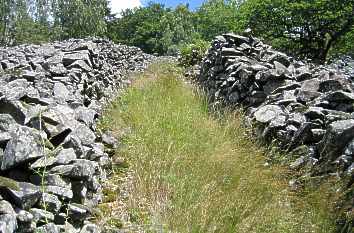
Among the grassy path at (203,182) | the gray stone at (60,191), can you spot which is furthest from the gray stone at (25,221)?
the grassy path at (203,182)

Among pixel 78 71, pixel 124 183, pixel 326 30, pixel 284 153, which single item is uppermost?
pixel 326 30

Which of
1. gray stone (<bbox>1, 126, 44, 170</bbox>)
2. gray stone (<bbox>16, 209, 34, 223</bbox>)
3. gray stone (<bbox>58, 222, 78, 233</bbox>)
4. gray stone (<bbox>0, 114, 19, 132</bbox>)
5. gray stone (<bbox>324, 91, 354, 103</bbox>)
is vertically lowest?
gray stone (<bbox>58, 222, 78, 233</bbox>)

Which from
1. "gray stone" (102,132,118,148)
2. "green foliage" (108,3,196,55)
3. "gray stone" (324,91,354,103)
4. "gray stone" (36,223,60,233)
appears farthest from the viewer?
"green foliage" (108,3,196,55)

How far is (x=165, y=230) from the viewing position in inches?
143

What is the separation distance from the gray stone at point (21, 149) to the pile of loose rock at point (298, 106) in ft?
9.29

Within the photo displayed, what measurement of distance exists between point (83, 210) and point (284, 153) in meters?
2.82

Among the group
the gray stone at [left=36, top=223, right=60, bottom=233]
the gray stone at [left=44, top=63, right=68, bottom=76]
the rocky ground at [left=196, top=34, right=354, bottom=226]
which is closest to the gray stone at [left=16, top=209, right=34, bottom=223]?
the gray stone at [left=36, top=223, right=60, bottom=233]

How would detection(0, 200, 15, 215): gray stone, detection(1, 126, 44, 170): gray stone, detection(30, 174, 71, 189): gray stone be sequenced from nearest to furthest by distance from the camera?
detection(0, 200, 15, 215): gray stone, detection(1, 126, 44, 170): gray stone, detection(30, 174, 71, 189): gray stone

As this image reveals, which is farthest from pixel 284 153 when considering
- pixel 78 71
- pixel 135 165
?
pixel 78 71

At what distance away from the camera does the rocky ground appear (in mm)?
4641

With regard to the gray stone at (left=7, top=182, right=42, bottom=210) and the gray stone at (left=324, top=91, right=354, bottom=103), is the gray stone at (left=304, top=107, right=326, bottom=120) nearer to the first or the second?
the gray stone at (left=324, top=91, right=354, bottom=103)

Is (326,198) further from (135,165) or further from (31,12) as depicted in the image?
(31,12)

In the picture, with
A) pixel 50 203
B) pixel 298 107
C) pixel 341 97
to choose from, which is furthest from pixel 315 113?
pixel 50 203

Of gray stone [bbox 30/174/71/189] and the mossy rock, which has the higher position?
the mossy rock
